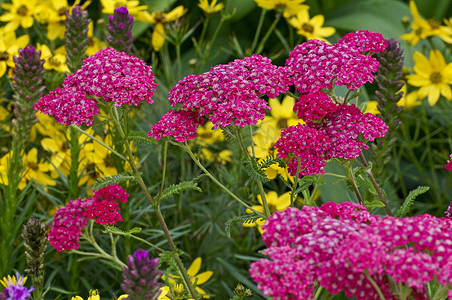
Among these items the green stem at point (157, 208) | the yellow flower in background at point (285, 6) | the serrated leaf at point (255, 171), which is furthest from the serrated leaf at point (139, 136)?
the yellow flower in background at point (285, 6)

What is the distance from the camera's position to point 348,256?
0.64 metres

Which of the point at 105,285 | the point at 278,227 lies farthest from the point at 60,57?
the point at 278,227

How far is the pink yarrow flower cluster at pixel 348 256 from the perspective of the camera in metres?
0.63

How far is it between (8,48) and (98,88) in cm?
90

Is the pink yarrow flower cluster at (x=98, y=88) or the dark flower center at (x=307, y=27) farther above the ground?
the pink yarrow flower cluster at (x=98, y=88)

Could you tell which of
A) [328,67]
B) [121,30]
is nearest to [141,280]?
[328,67]

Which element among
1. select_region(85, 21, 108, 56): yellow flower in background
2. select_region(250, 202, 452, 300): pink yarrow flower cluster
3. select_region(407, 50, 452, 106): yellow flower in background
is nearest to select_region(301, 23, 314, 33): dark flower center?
select_region(407, 50, 452, 106): yellow flower in background

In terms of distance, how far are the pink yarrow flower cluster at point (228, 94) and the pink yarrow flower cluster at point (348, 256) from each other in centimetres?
23

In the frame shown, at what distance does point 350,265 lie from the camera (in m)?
0.65

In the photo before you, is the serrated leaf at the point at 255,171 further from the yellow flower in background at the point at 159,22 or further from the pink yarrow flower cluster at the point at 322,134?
the yellow flower in background at the point at 159,22

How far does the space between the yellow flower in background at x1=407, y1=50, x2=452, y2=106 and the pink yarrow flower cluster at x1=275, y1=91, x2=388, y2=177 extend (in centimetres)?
100

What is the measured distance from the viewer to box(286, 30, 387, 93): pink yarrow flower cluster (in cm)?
96

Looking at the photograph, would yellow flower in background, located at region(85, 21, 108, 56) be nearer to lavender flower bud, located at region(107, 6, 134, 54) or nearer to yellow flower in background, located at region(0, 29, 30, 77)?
yellow flower in background, located at region(0, 29, 30, 77)

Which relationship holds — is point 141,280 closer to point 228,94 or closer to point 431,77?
point 228,94
